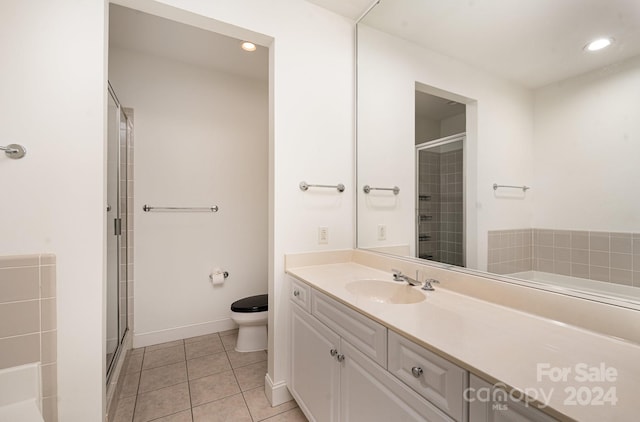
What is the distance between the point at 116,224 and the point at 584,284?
2.63 metres

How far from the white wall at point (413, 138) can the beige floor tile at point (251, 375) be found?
1199 millimetres

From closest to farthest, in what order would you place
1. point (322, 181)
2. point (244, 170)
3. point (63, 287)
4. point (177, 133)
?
point (63, 287)
point (322, 181)
point (177, 133)
point (244, 170)

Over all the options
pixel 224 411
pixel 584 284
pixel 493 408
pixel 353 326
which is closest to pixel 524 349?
pixel 493 408

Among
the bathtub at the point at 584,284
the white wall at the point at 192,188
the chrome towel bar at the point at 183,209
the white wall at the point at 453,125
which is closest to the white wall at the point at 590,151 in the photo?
the bathtub at the point at 584,284

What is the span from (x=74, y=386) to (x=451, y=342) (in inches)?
62.0

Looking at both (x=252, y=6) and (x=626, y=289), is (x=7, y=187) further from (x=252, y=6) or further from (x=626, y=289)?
(x=626, y=289)

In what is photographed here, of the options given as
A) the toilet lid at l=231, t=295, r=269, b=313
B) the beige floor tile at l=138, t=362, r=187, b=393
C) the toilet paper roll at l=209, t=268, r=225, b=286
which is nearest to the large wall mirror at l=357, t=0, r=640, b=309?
the toilet lid at l=231, t=295, r=269, b=313

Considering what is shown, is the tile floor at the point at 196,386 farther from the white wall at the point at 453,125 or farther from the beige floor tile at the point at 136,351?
the white wall at the point at 453,125

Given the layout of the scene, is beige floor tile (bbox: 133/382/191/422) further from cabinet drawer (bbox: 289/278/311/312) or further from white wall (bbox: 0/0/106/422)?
cabinet drawer (bbox: 289/278/311/312)

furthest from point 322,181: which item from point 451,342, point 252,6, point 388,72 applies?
point 451,342

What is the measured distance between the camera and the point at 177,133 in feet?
7.80

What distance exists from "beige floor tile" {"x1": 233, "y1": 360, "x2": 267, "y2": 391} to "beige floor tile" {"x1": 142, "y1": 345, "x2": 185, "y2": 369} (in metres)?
0.55

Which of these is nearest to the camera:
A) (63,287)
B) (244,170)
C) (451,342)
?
(451,342)

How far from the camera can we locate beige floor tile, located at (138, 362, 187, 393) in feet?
5.84
